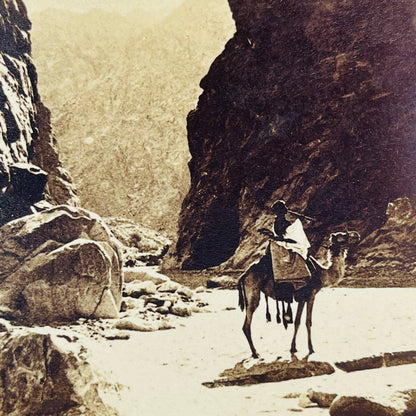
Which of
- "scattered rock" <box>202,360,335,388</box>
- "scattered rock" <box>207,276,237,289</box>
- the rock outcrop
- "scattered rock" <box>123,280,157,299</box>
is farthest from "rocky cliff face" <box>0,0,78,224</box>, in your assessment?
the rock outcrop

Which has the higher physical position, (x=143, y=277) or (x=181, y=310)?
(x=143, y=277)

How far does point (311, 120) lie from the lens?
14344mm

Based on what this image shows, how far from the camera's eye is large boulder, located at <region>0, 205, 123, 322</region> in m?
7.13

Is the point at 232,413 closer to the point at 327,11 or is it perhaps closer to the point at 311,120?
the point at 311,120

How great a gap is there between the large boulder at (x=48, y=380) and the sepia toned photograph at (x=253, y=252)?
0.5 inches

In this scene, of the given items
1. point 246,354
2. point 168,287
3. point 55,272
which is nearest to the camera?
point 246,354

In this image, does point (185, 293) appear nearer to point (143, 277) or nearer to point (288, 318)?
point (143, 277)

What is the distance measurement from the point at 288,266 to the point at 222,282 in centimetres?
552

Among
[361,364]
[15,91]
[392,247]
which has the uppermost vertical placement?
[15,91]

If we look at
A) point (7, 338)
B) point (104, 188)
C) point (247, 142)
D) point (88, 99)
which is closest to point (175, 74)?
point (88, 99)

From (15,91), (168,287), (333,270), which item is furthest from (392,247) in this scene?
(15,91)

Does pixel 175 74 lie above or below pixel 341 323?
above

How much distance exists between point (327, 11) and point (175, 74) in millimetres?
32636

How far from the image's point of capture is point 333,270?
19.0ft
